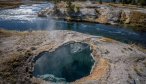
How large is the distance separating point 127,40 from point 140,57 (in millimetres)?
19008

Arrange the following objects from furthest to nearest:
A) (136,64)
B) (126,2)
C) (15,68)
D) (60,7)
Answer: (126,2), (60,7), (136,64), (15,68)

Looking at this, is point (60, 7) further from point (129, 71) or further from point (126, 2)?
point (129, 71)

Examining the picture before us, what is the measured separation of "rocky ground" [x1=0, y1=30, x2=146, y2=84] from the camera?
3284 centimetres

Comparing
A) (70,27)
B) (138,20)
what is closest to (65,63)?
(70,27)

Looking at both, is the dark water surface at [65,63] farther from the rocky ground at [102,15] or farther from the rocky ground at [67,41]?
the rocky ground at [102,15]

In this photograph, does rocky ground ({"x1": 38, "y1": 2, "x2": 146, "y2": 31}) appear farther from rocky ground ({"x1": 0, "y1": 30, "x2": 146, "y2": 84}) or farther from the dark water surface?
the dark water surface

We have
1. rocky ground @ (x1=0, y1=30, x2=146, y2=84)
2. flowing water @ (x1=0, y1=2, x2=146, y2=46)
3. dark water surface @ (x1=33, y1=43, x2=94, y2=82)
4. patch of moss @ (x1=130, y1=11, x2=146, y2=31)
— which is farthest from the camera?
patch of moss @ (x1=130, y1=11, x2=146, y2=31)

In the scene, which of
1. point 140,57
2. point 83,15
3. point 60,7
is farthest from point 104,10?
point 140,57

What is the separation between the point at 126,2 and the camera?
117 meters

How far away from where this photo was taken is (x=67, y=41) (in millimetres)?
44281

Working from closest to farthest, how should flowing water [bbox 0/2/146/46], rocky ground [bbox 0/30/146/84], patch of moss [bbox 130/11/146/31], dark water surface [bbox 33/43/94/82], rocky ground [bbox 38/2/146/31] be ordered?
rocky ground [bbox 0/30/146/84], dark water surface [bbox 33/43/94/82], flowing water [bbox 0/2/146/46], patch of moss [bbox 130/11/146/31], rocky ground [bbox 38/2/146/31]

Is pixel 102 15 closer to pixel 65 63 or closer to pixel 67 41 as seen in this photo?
pixel 67 41

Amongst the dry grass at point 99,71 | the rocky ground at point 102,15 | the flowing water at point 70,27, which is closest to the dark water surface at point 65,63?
the dry grass at point 99,71

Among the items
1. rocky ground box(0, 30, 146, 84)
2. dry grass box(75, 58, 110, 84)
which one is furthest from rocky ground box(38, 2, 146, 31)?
dry grass box(75, 58, 110, 84)
